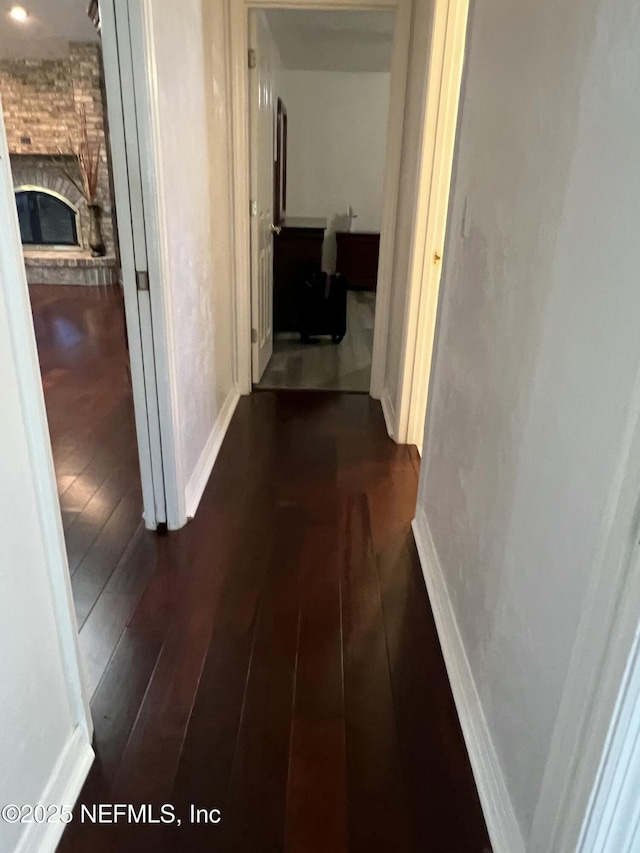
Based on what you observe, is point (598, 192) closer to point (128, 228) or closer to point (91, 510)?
point (128, 228)

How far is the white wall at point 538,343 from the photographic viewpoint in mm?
899

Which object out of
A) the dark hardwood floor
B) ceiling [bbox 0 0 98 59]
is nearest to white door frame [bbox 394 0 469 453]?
the dark hardwood floor

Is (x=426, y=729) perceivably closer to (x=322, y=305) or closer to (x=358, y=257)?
(x=322, y=305)

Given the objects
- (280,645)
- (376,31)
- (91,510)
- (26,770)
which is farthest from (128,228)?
(376,31)

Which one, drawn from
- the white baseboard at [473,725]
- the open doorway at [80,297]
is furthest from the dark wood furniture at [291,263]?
the white baseboard at [473,725]

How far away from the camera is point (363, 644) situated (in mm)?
1836

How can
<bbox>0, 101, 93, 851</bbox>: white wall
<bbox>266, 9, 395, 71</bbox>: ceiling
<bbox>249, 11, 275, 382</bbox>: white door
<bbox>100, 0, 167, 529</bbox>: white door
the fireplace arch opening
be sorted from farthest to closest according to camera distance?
the fireplace arch opening < <bbox>266, 9, 395, 71</bbox>: ceiling < <bbox>249, 11, 275, 382</bbox>: white door < <bbox>100, 0, 167, 529</bbox>: white door < <bbox>0, 101, 93, 851</bbox>: white wall

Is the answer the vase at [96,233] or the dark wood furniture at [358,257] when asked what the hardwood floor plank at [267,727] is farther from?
the vase at [96,233]

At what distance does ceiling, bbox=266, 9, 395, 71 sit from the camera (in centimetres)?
427

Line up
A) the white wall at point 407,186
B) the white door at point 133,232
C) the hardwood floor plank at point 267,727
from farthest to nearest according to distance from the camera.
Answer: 1. the white wall at point 407,186
2. the white door at point 133,232
3. the hardwood floor plank at point 267,727

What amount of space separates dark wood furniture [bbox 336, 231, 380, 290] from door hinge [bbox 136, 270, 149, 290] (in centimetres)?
474

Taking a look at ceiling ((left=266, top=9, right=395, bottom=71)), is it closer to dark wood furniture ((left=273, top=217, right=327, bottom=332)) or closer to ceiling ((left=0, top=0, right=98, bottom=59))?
dark wood furniture ((left=273, top=217, right=327, bottom=332))

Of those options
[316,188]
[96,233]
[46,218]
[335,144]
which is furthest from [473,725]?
[46,218]

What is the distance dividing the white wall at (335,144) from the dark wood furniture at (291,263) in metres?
1.90
